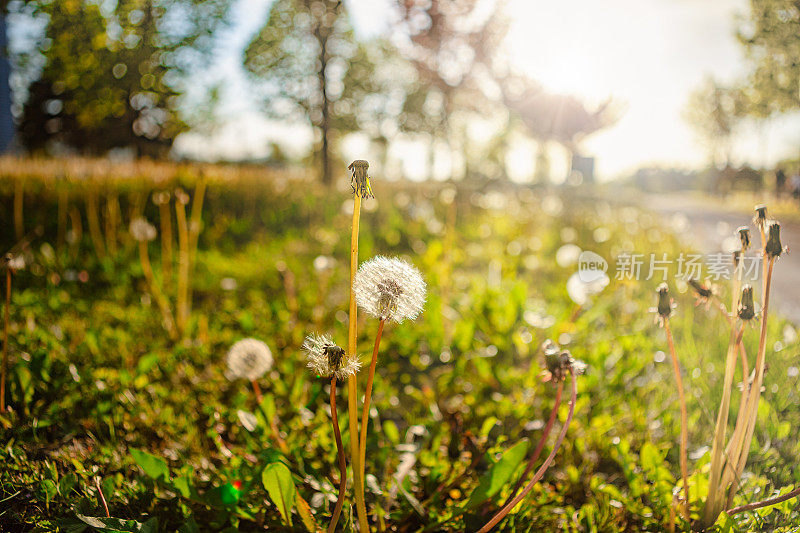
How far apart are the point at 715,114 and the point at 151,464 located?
3.32 meters

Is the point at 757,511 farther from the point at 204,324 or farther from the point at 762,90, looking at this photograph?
the point at 204,324

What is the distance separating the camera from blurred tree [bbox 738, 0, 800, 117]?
1.53m

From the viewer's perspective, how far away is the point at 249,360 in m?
1.32

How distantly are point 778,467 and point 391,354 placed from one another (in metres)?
1.27

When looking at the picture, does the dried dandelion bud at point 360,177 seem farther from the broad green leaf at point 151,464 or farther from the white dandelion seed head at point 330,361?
the broad green leaf at point 151,464

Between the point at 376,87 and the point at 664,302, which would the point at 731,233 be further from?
the point at 376,87

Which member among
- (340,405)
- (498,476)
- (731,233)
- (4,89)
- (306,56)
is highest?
(306,56)

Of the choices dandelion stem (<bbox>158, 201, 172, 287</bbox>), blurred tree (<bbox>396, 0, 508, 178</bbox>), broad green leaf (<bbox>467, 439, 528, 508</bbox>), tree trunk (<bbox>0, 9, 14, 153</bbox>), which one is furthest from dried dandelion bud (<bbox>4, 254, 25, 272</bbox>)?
blurred tree (<bbox>396, 0, 508, 178</bbox>)

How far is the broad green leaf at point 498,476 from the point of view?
1.00 m

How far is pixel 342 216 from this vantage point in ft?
15.3

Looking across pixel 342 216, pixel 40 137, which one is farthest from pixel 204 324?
pixel 40 137

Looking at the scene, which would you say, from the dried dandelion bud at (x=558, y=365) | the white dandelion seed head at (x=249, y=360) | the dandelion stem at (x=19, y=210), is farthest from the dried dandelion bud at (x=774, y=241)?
the dandelion stem at (x=19, y=210)

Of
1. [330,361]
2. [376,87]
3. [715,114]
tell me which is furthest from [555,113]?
[330,361]

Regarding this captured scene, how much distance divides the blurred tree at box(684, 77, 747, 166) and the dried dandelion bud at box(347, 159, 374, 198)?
96.5 inches
